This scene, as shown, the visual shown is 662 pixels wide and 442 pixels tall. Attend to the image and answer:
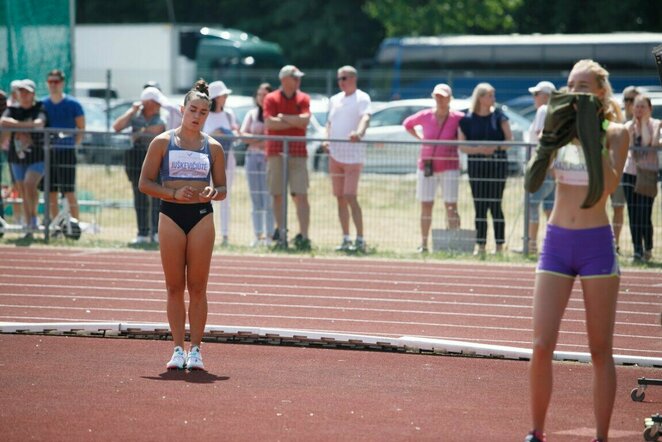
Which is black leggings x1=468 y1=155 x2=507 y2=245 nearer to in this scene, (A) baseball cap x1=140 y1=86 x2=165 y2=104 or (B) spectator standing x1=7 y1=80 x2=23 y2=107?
(A) baseball cap x1=140 y1=86 x2=165 y2=104

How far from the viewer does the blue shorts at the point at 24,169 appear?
56.3 feet

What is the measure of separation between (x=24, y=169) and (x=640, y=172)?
8695mm

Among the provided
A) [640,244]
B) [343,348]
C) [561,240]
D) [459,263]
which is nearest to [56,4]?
[459,263]

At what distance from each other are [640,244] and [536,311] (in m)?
9.77

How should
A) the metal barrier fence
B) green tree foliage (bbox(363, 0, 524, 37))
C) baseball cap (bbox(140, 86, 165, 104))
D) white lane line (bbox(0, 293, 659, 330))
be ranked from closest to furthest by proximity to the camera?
white lane line (bbox(0, 293, 659, 330))
the metal barrier fence
baseball cap (bbox(140, 86, 165, 104))
green tree foliage (bbox(363, 0, 524, 37))

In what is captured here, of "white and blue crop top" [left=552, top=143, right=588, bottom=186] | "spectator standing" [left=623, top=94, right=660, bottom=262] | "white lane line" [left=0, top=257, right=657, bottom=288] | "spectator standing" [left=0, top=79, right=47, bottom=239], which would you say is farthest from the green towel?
"spectator standing" [left=0, top=79, right=47, bottom=239]

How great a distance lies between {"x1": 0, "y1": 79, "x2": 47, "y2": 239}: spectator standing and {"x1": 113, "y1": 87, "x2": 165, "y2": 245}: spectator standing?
1223 mm

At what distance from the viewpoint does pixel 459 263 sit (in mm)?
15531

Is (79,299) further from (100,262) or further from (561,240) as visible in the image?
(561,240)

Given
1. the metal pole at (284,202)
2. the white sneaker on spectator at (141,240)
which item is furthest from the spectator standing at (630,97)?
the white sneaker on spectator at (141,240)

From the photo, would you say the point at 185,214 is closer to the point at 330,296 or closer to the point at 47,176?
the point at 330,296

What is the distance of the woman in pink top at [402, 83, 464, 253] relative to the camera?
53.3 ft

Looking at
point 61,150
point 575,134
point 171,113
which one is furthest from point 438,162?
point 575,134

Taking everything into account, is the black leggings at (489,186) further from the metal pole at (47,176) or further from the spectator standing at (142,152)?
the metal pole at (47,176)
